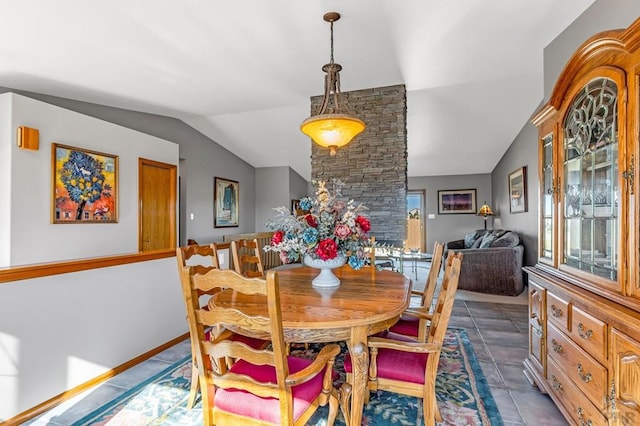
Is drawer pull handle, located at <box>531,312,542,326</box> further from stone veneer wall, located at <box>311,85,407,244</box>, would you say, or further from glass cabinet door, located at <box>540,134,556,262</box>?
stone veneer wall, located at <box>311,85,407,244</box>

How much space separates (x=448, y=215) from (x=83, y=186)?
7932mm

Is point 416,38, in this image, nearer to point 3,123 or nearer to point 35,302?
point 35,302

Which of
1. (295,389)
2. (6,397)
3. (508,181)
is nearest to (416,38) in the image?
(295,389)

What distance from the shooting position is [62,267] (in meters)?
2.22

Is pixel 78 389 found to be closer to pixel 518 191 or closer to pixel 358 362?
pixel 358 362

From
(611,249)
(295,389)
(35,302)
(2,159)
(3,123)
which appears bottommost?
(295,389)

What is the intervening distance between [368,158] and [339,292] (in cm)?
311

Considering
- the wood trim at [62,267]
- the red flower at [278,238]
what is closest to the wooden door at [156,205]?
the wood trim at [62,267]

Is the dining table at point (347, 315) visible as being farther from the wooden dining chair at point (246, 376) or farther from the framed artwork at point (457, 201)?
the framed artwork at point (457, 201)

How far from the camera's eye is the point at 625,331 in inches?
52.5

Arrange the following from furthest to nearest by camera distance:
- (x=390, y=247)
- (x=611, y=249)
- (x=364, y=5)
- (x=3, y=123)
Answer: (x=390, y=247) → (x=3, y=123) → (x=364, y=5) → (x=611, y=249)

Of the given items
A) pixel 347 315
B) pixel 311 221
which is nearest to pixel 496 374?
pixel 347 315

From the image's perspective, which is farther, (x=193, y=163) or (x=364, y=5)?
(x=193, y=163)

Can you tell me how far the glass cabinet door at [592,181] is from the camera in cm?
157
